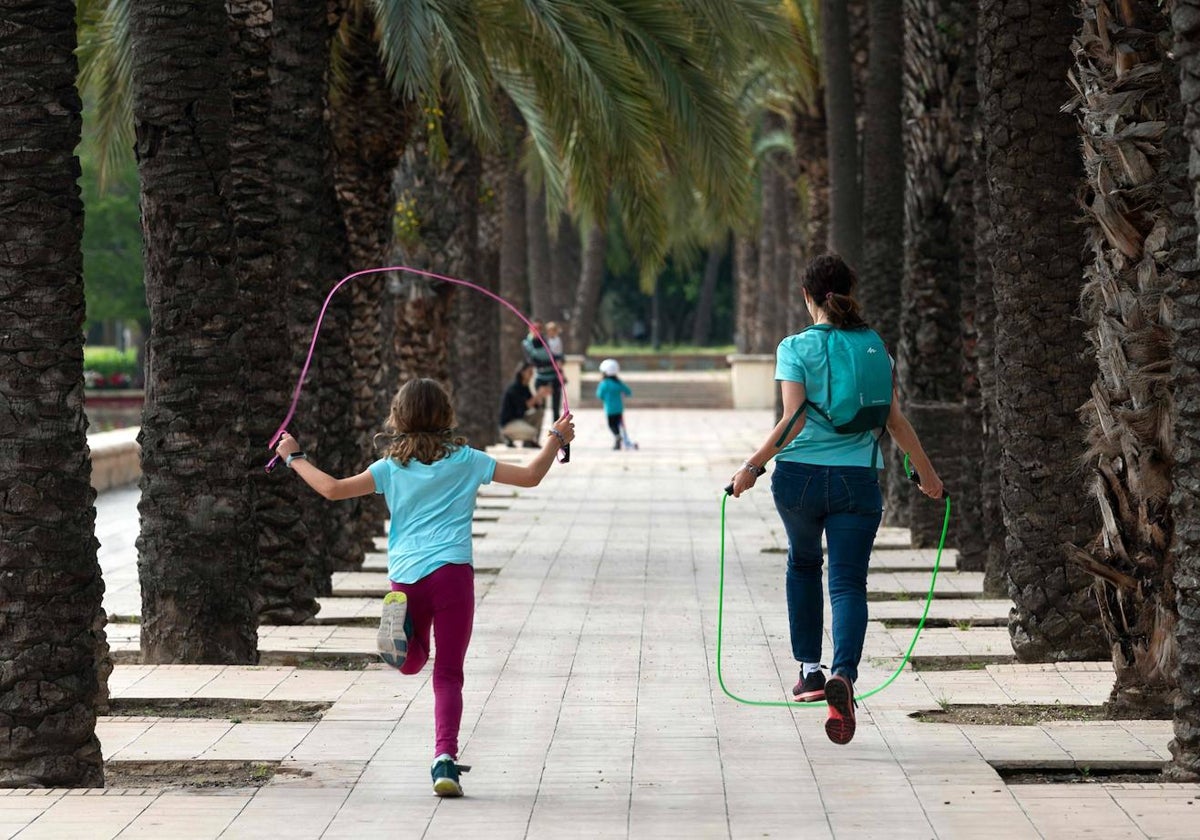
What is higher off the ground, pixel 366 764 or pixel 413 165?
pixel 413 165

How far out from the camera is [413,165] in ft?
67.4

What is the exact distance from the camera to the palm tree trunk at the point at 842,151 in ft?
63.0

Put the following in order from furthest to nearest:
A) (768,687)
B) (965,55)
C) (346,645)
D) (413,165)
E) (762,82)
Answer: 1. (762,82)
2. (413,165)
3. (965,55)
4. (346,645)
5. (768,687)

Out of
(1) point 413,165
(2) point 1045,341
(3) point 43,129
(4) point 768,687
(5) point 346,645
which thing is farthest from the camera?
(1) point 413,165

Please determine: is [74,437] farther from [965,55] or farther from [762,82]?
[762,82]

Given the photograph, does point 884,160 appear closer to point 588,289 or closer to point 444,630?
point 444,630

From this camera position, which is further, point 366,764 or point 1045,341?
point 1045,341

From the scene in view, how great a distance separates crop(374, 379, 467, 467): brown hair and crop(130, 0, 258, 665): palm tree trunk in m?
3.05

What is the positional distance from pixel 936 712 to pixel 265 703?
2845 mm

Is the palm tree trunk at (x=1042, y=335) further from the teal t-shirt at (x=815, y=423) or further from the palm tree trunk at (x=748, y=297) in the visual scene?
the palm tree trunk at (x=748, y=297)

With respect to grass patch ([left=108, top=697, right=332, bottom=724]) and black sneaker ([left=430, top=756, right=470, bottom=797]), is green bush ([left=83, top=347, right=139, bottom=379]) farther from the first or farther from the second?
black sneaker ([left=430, top=756, right=470, bottom=797])

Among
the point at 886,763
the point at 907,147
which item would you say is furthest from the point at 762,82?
the point at 886,763

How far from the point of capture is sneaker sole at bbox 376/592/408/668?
6586 millimetres

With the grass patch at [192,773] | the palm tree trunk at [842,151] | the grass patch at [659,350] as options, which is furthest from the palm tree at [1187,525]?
the grass patch at [659,350]
